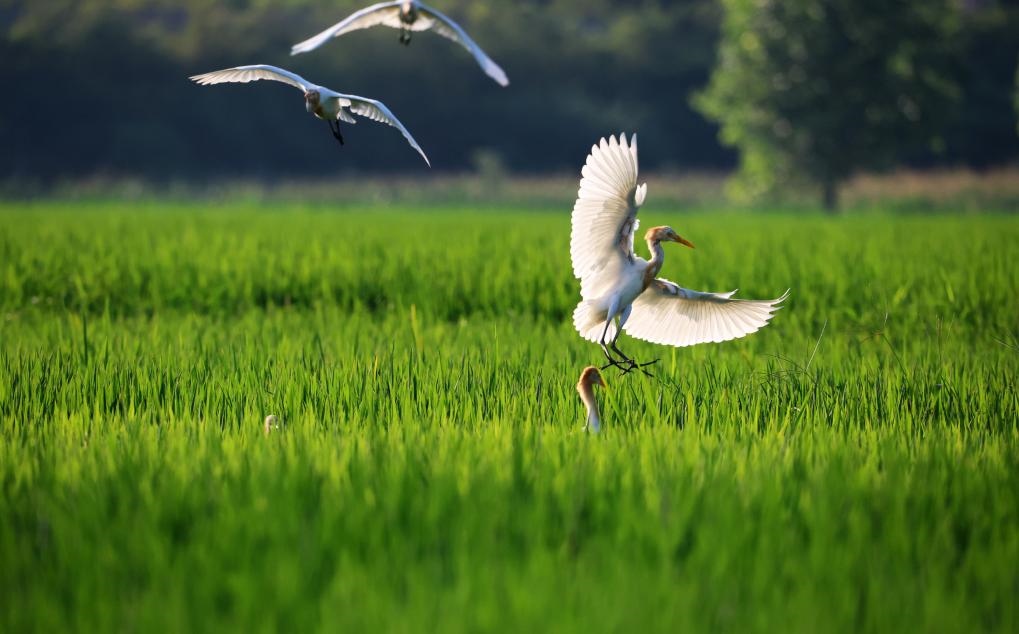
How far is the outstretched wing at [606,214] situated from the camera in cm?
445

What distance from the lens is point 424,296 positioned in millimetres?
9109

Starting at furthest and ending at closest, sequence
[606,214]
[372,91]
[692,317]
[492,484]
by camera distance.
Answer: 1. [372,91]
2. [692,317]
3. [606,214]
4. [492,484]

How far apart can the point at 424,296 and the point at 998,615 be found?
6.56 meters

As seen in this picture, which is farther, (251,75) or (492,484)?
(251,75)

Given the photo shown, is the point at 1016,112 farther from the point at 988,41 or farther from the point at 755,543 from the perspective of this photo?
the point at 755,543

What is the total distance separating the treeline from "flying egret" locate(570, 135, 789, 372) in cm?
3245

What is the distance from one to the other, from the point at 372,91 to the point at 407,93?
1.41 metres

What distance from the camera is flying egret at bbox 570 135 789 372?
177 inches

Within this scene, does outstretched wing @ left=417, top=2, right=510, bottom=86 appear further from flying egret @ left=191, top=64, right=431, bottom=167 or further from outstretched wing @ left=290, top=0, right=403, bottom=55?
flying egret @ left=191, top=64, right=431, bottom=167

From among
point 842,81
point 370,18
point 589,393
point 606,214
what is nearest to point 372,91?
point 842,81

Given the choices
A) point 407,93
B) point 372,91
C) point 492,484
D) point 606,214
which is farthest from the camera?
point 372,91

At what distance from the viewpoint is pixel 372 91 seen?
145 ft

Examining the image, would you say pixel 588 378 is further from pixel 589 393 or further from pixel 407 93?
pixel 407 93

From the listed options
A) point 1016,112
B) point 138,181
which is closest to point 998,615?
point 138,181
